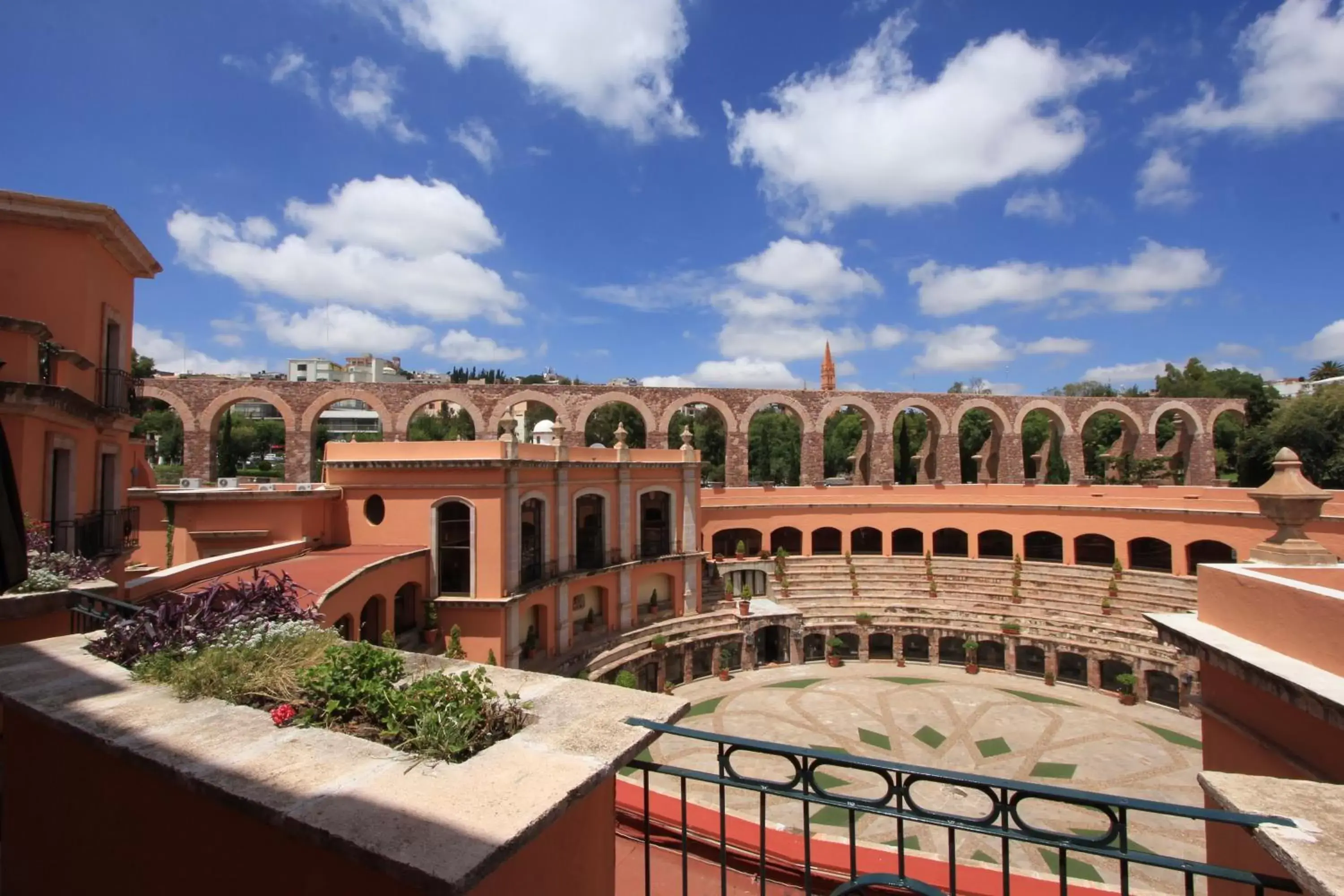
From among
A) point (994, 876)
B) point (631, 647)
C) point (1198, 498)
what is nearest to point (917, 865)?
point (994, 876)

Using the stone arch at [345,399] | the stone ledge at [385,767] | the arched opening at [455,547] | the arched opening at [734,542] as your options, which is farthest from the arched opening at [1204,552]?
the stone arch at [345,399]

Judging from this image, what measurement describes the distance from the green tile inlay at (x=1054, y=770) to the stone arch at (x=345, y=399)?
2078cm

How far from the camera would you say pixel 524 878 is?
171cm

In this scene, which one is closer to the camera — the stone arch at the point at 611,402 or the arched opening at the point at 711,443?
the stone arch at the point at 611,402

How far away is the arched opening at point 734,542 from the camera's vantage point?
78.5ft

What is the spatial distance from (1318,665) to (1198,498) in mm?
21443

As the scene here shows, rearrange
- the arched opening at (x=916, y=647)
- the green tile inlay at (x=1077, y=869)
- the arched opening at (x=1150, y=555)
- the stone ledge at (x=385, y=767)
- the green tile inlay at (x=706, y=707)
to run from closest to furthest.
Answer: the stone ledge at (x=385, y=767) < the green tile inlay at (x=1077, y=869) < the green tile inlay at (x=706, y=707) < the arched opening at (x=916, y=647) < the arched opening at (x=1150, y=555)

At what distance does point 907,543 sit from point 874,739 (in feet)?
45.3

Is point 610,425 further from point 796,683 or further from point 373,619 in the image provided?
point 373,619

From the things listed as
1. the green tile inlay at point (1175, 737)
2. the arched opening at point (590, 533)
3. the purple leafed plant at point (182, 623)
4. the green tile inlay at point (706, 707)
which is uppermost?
the purple leafed plant at point (182, 623)

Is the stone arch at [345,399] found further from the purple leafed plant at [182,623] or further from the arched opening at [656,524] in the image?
the purple leafed plant at [182,623]

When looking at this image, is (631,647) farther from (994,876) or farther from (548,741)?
(548,741)

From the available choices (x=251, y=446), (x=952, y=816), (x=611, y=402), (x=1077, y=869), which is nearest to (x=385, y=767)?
(x=952, y=816)

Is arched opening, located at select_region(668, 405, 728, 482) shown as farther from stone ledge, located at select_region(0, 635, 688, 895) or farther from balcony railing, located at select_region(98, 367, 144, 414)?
stone ledge, located at select_region(0, 635, 688, 895)
